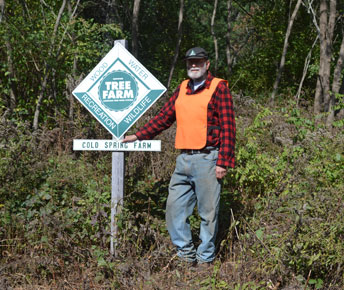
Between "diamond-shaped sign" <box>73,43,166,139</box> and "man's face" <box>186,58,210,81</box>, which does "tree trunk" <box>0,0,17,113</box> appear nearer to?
"diamond-shaped sign" <box>73,43,166,139</box>

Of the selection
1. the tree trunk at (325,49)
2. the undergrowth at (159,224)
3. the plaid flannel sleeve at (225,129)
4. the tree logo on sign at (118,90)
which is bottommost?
the undergrowth at (159,224)

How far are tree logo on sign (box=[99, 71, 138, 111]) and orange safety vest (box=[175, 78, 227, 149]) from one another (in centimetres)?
51

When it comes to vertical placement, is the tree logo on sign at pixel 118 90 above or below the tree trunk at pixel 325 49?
below

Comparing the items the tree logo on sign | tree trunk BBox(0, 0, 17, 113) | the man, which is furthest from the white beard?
tree trunk BBox(0, 0, 17, 113)

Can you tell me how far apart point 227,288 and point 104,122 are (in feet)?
6.38

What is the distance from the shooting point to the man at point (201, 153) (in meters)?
4.50

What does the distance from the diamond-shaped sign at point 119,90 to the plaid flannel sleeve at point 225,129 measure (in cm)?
59

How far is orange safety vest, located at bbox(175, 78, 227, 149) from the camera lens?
4531mm

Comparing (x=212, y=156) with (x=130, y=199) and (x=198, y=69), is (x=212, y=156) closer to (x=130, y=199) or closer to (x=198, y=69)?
(x=198, y=69)

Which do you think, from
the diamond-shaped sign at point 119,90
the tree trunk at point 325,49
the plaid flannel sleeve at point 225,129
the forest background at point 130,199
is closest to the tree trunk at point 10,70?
the forest background at point 130,199

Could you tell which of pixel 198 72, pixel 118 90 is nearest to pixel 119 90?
pixel 118 90

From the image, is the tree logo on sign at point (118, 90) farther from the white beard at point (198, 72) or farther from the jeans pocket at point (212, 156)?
the jeans pocket at point (212, 156)

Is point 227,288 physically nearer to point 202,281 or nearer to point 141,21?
point 202,281

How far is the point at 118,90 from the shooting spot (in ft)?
15.7
